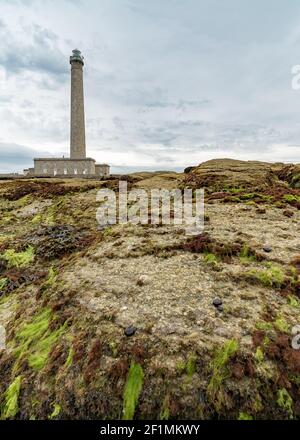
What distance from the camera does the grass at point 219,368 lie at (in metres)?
5.59

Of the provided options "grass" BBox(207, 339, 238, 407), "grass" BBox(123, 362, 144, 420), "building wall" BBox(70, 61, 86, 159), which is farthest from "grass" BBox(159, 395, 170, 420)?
"building wall" BBox(70, 61, 86, 159)

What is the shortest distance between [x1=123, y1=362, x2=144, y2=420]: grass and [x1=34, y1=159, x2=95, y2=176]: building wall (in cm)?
6068

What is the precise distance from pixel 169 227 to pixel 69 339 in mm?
8963

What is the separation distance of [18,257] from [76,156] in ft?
193

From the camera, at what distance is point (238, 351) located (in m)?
6.26

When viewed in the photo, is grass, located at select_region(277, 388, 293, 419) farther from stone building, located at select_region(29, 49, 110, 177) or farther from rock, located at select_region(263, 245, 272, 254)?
stone building, located at select_region(29, 49, 110, 177)

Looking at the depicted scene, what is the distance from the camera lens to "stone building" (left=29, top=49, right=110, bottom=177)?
62812mm

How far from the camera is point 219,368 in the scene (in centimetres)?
598

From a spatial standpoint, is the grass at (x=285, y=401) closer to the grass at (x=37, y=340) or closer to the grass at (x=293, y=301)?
the grass at (x=293, y=301)

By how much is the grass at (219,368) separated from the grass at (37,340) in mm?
4411

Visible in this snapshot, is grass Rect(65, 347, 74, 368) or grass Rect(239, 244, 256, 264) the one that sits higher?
grass Rect(239, 244, 256, 264)
